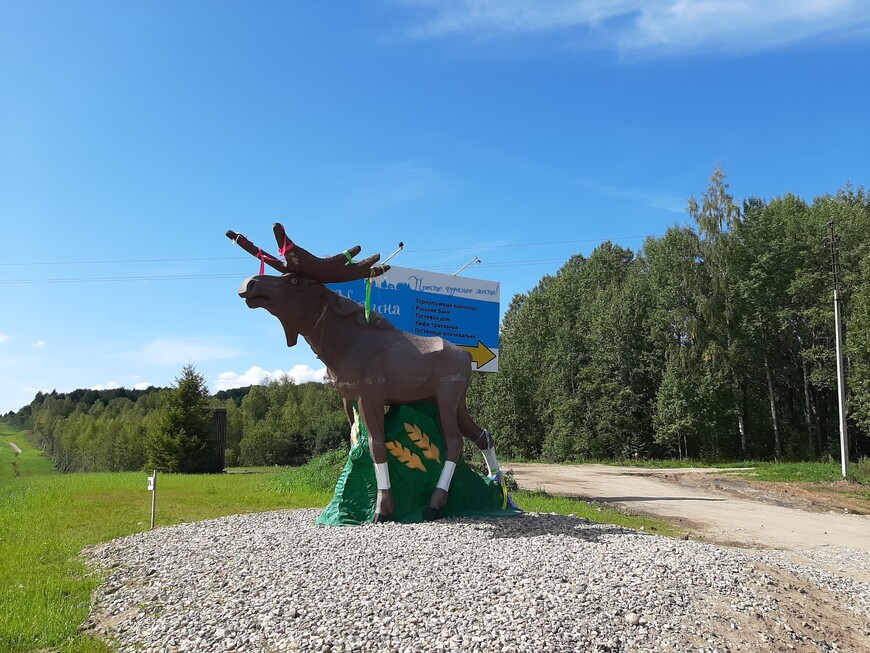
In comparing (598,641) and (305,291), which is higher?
(305,291)

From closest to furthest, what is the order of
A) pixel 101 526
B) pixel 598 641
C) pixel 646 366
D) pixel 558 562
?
pixel 598 641 → pixel 558 562 → pixel 101 526 → pixel 646 366

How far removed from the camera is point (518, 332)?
3909 cm

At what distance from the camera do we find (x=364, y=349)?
26.7 feet

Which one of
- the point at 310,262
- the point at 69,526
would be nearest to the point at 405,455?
the point at 310,262

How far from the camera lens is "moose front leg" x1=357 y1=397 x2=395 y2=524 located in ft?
25.6

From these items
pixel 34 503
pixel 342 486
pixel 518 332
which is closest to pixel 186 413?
pixel 34 503

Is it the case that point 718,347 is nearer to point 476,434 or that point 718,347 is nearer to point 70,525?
point 476,434

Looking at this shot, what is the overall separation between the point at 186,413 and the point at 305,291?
16658 millimetres

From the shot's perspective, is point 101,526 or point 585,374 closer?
point 101,526

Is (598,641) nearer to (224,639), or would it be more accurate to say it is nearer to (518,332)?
(224,639)

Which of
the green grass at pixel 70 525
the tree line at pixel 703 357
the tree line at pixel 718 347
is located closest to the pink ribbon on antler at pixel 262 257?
the green grass at pixel 70 525

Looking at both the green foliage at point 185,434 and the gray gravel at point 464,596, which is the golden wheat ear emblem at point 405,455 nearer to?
the gray gravel at point 464,596

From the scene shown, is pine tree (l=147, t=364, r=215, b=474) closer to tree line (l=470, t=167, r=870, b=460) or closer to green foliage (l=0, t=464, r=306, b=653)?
green foliage (l=0, t=464, r=306, b=653)

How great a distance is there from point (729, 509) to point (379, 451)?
10.1 meters
